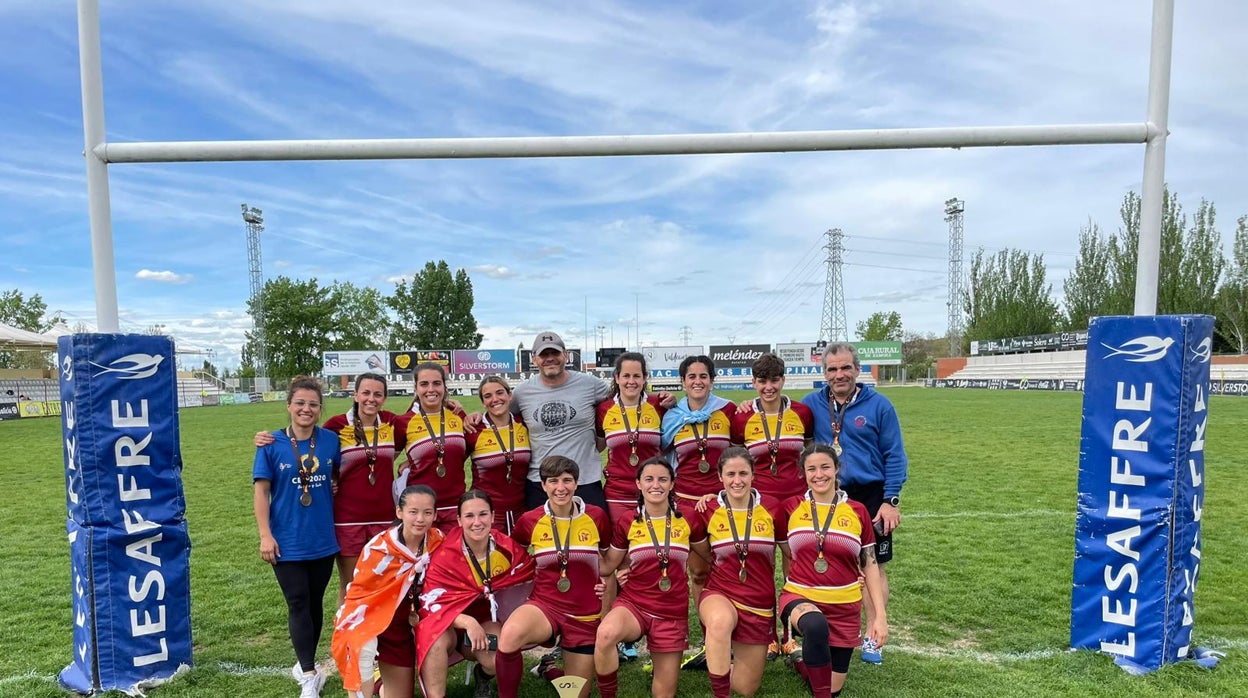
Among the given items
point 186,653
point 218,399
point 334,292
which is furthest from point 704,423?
point 334,292

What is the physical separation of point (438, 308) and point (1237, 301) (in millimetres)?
57395

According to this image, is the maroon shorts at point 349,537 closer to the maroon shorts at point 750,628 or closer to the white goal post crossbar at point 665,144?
the white goal post crossbar at point 665,144

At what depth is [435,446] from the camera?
4.07 metres

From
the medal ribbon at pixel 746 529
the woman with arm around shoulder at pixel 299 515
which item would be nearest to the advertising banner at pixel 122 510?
the woman with arm around shoulder at pixel 299 515

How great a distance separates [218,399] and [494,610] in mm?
46828

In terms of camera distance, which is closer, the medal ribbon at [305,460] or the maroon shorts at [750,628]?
the maroon shorts at [750,628]

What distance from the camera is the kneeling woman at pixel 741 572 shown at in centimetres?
341

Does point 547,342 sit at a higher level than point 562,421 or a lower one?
higher

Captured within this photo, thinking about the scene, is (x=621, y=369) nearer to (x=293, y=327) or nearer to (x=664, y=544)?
(x=664, y=544)

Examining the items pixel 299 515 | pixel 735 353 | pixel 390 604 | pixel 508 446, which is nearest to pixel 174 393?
pixel 299 515

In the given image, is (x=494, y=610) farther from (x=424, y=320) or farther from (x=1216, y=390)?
(x=424, y=320)

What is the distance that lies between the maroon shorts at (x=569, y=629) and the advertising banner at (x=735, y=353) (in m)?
44.9

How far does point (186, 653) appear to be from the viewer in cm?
389

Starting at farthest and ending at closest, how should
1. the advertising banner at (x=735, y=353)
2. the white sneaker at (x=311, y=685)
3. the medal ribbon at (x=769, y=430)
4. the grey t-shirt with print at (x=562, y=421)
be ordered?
the advertising banner at (x=735, y=353), the grey t-shirt with print at (x=562, y=421), the medal ribbon at (x=769, y=430), the white sneaker at (x=311, y=685)
